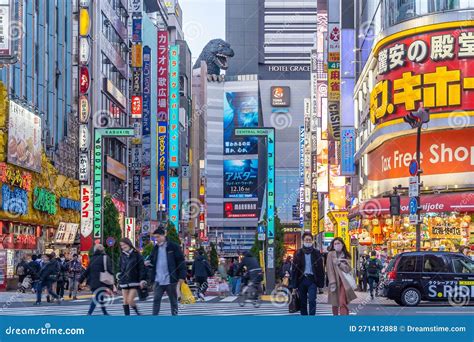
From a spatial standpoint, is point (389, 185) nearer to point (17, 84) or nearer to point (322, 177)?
point (17, 84)

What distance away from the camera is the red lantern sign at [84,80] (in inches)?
2559

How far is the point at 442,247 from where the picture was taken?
43844 mm

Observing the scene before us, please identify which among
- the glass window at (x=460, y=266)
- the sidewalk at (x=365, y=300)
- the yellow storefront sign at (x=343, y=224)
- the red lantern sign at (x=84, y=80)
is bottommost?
the sidewalk at (x=365, y=300)

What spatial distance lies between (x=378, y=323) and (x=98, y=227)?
139 ft

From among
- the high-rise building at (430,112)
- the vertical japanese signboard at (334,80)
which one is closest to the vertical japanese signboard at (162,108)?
the vertical japanese signboard at (334,80)

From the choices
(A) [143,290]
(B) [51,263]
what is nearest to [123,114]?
(B) [51,263]

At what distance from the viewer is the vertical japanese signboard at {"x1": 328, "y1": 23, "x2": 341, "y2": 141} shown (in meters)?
66.9

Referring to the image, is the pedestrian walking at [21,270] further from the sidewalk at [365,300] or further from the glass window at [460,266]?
the glass window at [460,266]

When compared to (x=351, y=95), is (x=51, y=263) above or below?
below

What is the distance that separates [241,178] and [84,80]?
126m

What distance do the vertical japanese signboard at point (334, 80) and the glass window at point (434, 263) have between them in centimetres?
3690

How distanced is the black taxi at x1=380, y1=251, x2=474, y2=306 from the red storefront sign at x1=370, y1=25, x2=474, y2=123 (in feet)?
56.4


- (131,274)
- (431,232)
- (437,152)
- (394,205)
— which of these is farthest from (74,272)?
(131,274)

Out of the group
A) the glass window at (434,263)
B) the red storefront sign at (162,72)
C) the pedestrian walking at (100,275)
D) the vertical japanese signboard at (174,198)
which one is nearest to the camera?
the pedestrian walking at (100,275)
